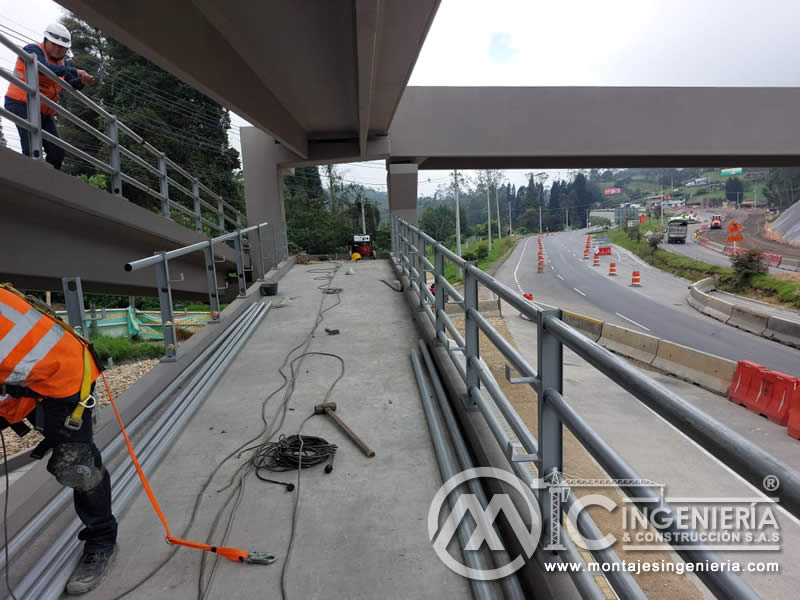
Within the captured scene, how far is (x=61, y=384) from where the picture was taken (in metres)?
2.33

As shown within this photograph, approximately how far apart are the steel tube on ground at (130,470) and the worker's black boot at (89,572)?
55 millimetres

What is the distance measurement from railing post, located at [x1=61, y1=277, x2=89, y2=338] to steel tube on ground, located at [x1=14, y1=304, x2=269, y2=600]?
3.02 ft

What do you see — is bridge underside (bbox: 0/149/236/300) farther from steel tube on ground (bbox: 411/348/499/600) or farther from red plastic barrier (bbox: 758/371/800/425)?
red plastic barrier (bbox: 758/371/800/425)

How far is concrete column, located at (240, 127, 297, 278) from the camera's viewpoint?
559 inches

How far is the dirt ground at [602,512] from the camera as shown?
550cm

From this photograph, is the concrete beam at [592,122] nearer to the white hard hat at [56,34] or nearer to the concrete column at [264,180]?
the concrete column at [264,180]

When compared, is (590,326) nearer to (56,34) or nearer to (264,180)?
(264,180)

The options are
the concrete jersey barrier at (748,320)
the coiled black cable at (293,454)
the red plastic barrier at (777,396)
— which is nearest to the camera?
the coiled black cable at (293,454)

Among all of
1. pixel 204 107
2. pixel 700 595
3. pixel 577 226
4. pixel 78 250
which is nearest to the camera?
pixel 700 595

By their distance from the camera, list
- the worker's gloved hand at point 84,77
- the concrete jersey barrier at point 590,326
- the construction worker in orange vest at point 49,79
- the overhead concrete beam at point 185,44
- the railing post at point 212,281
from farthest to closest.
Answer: the concrete jersey barrier at point 590,326, the worker's gloved hand at point 84,77, the railing post at point 212,281, the construction worker in orange vest at point 49,79, the overhead concrete beam at point 185,44

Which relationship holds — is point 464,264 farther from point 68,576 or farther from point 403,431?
point 68,576

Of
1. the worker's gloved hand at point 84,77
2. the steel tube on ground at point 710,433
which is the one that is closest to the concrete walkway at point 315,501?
the steel tube on ground at point 710,433

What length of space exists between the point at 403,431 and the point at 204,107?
103 ft

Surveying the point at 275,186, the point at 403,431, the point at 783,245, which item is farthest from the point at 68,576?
the point at 783,245
